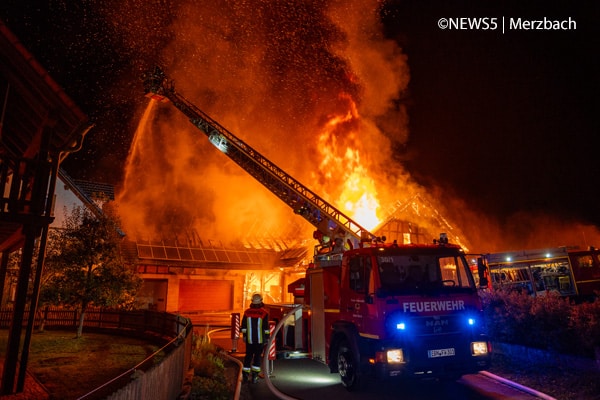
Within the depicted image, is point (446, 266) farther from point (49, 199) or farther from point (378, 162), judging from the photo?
point (378, 162)

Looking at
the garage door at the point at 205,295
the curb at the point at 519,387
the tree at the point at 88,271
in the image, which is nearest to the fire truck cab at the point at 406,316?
the curb at the point at 519,387

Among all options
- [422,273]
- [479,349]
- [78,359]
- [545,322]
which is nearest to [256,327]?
[422,273]

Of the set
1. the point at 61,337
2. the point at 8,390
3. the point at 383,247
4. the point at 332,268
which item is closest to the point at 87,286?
the point at 61,337

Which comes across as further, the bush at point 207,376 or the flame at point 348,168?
the flame at point 348,168

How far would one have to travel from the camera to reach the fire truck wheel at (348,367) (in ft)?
21.7

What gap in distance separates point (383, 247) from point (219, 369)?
168 inches

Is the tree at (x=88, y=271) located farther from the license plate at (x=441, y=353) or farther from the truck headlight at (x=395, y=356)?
the license plate at (x=441, y=353)

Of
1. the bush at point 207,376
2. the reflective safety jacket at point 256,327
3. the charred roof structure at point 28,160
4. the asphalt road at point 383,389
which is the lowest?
the asphalt road at point 383,389

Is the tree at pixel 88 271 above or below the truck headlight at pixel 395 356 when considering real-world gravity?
above

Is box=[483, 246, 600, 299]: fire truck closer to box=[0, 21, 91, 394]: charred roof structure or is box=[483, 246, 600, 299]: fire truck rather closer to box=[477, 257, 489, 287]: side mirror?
box=[477, 257, 489, 287]: side mirror

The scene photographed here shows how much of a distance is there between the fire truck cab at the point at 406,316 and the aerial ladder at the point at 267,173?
628 centimetres

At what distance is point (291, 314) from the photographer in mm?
8719

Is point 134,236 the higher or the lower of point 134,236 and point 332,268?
the higher

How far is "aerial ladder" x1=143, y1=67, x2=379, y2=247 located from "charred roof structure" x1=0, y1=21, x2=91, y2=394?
7.60 m
